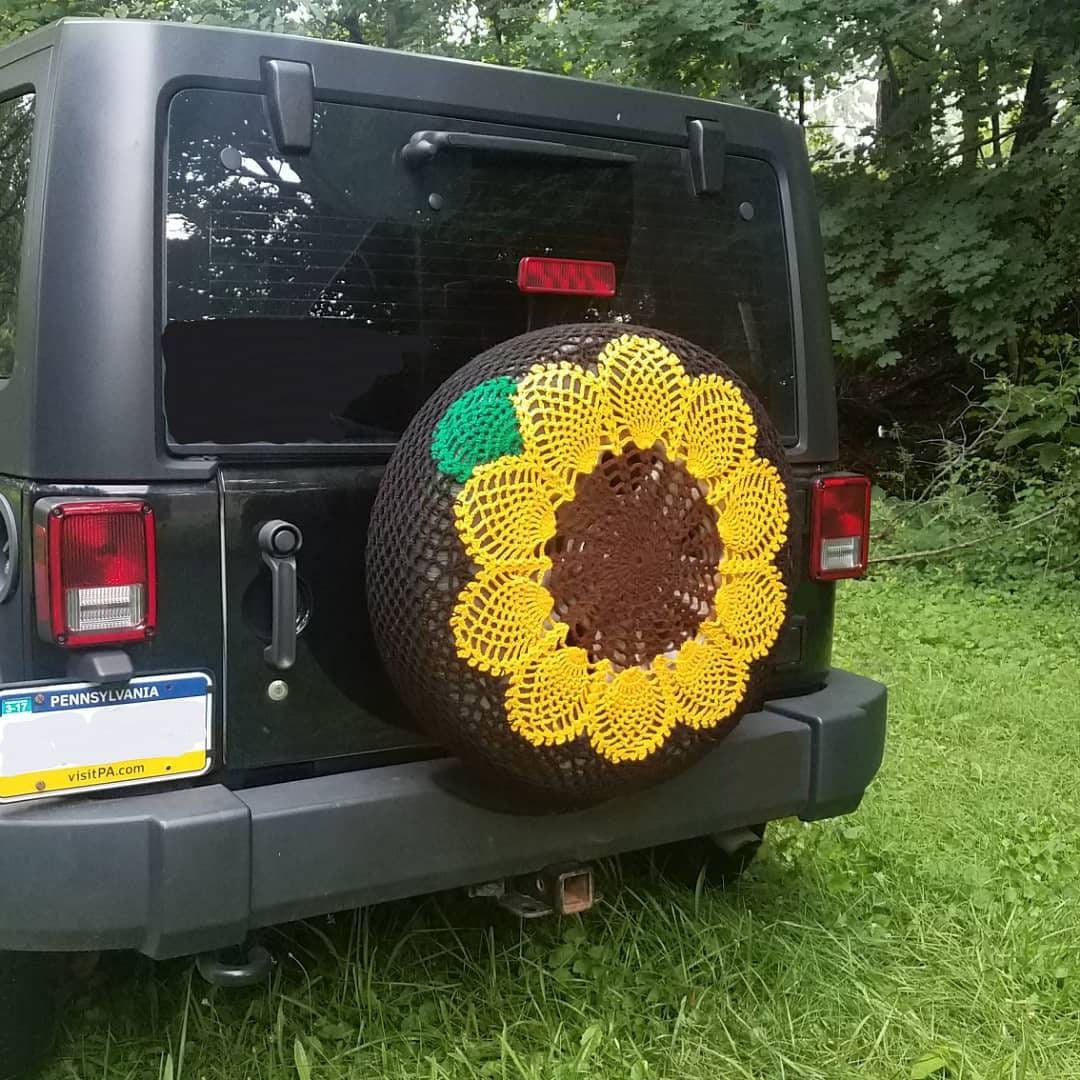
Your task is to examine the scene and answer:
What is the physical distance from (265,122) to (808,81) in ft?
23.2

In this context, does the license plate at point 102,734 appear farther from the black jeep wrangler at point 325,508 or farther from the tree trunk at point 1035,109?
the tree trunk at point 1035,109

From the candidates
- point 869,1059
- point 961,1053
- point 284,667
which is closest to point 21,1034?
point 284,667

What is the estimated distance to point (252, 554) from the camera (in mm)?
2258

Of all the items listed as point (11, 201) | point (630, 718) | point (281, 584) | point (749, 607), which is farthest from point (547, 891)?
point (11, 201)

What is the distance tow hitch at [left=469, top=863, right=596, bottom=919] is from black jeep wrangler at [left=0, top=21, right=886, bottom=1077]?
0.06 ft

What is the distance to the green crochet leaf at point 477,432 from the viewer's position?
2.08 metres

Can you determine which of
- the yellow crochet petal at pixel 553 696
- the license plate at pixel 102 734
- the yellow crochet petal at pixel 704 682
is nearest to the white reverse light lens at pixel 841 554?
the yellow crochet petal at pixel 704 682

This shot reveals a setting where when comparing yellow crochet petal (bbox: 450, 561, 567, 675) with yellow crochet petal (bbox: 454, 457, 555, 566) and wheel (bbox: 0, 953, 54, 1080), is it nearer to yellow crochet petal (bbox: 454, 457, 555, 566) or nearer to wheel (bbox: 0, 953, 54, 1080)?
yellow crochet petal (bbox: 454, 457, 555, 566)

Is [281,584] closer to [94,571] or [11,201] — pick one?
[94,571]

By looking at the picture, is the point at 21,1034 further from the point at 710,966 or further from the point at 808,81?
the point at 808,81

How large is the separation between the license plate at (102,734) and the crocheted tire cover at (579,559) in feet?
1.22

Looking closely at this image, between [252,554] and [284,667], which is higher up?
[252,554]

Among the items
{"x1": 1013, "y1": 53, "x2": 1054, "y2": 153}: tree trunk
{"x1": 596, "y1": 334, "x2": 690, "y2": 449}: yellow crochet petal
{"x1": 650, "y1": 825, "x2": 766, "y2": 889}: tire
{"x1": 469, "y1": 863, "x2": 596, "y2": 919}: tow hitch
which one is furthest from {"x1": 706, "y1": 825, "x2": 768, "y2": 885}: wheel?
{"x1": 1013, "y1": 53, "x2": 1054, "y2": 153}: tree trunk

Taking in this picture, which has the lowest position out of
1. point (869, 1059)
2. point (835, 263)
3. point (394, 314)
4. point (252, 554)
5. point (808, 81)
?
point (869, 1059)
